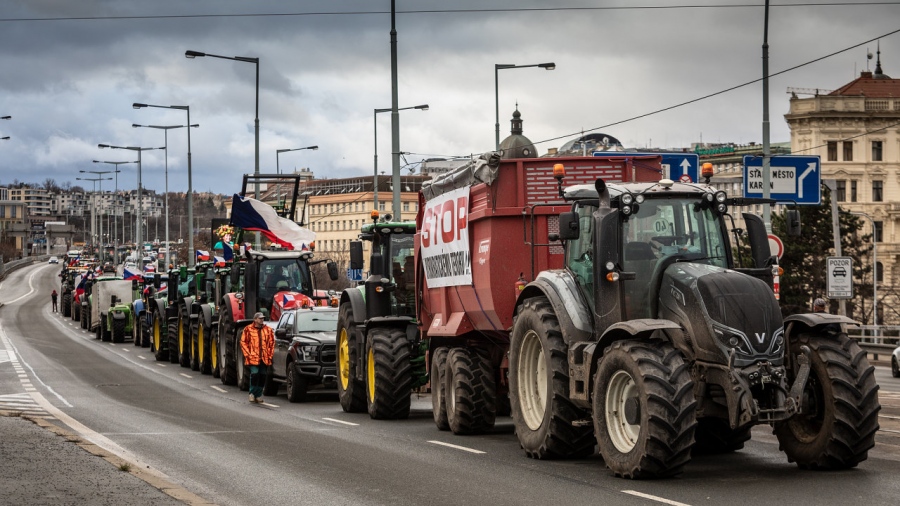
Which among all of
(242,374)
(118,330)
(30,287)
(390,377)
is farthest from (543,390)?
(30,287)

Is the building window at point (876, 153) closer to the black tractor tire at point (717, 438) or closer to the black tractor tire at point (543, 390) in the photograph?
the black tractor tire at point (717, 438)

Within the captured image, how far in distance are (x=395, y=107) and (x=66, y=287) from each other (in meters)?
68.3

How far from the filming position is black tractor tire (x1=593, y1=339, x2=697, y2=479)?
1284 cm

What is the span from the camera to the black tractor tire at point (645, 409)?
42.1ft

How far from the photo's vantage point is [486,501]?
40.3ft

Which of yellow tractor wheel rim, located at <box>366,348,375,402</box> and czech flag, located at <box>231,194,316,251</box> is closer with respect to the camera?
yellow tractor wheel rim, located at <box>366,348,375,402</box>

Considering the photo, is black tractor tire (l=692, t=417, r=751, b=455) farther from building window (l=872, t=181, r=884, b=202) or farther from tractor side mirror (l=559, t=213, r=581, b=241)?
building window (l=872, t=181, r=884, b=202)

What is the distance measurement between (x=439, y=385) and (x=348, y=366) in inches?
188

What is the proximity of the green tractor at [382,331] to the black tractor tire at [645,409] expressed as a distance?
8.63 m

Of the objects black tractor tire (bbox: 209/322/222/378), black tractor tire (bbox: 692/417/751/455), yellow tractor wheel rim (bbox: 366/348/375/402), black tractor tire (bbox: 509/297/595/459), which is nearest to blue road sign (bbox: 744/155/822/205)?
yellow tractor wheel rim (bbox: 366/348/375/402)

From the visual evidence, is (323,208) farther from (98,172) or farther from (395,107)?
(395,107)

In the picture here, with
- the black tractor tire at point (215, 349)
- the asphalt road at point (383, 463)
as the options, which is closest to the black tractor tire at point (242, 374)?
the asphalt road at point (383, 463)

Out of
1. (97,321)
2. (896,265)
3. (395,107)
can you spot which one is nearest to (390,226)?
(395,107)

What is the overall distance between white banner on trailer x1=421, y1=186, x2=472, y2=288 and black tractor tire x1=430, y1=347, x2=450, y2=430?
0.99m
